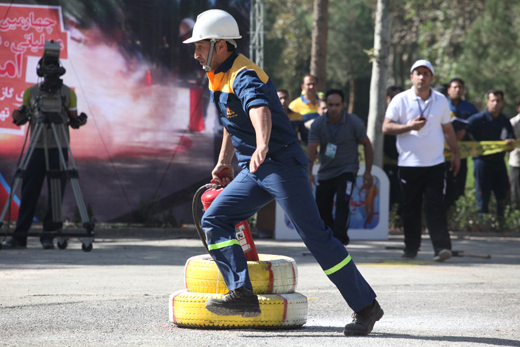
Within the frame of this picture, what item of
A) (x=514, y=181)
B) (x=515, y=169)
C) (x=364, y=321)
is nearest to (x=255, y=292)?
(x=364, y=321)

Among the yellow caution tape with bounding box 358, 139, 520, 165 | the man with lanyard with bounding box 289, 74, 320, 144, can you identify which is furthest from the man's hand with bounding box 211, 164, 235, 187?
the yellow caution tape with bounding box 358, 139, 520, 165

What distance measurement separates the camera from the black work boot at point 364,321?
4548mm

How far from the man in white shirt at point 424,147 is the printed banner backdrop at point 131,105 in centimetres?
407

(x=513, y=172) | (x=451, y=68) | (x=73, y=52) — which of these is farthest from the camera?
(x=451, y=68)

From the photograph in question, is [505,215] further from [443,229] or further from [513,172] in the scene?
[443,229]

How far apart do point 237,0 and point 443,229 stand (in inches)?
212

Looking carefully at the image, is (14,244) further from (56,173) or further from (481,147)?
(481,147)

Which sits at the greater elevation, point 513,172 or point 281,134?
point 281,134

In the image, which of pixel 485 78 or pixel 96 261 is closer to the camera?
pixel 96 261

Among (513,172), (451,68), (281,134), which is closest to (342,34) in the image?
(451,68)

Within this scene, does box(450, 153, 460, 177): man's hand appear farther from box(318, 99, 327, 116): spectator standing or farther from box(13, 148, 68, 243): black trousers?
box(13, 148, 68, 243): black trousers

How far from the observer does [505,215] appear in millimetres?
12664

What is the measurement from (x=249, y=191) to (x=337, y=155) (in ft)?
17.0

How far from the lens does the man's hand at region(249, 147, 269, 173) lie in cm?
427
